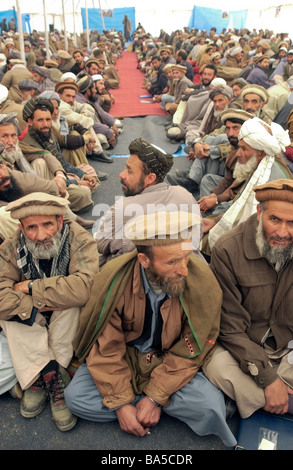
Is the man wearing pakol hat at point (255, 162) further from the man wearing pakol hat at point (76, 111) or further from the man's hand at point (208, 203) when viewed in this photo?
the man wearing pakol hat at point (76, 111)

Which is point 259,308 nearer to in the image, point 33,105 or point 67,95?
point 33,105

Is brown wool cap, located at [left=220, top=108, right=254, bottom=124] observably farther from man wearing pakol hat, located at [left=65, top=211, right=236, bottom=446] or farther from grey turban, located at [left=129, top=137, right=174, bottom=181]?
man wearing pakol hat, located at [left=65, top=211, right=236, bottom=446]

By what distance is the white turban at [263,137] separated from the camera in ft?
8.14

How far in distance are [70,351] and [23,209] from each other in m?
0.80

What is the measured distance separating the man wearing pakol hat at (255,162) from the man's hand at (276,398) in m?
1.07

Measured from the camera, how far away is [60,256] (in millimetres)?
2006

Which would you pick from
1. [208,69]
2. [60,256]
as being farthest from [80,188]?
[208,69]

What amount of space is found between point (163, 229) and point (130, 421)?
0.94 m

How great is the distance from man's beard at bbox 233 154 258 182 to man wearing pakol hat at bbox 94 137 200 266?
1.83 ft

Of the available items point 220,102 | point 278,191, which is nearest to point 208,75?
point 220,102

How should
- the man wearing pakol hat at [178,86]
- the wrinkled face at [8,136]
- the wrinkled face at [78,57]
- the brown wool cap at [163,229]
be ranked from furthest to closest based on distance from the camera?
1. the wrinkled face at [78,57]
2. the man wearing pakol hat at [178,86]
3. the wrinkled face at [8,136]
4. the brown wool cap at [163,229]

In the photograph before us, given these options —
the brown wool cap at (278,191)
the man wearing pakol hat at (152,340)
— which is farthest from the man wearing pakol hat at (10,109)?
the brown wool cap at (278,191)
